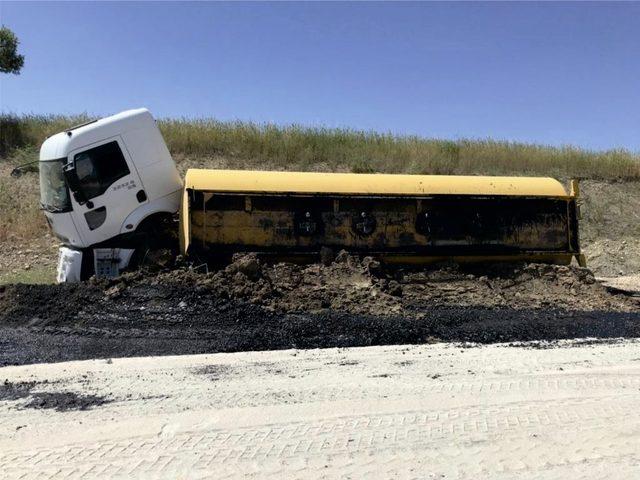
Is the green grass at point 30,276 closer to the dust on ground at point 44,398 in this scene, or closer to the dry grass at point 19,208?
the dry grass at point 19,208

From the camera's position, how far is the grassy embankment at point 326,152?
18984mm

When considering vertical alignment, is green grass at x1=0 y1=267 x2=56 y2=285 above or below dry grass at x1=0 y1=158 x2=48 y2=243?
below

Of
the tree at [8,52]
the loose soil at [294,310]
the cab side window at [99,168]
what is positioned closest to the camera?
the loose soil at [294,310]

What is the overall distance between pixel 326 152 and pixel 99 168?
39.1ft

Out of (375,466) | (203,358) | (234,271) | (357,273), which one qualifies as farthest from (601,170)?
(375,466)

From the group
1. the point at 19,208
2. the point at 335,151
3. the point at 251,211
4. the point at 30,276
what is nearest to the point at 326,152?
the point at 335,151

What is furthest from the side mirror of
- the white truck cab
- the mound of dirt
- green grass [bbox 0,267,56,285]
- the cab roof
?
green grass [bbox 0,267,56,285]

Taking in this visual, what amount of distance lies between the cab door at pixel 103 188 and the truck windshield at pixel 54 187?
158 mm

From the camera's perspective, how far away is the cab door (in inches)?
339

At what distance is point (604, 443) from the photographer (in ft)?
12.2

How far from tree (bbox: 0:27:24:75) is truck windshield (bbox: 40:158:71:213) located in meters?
12.4

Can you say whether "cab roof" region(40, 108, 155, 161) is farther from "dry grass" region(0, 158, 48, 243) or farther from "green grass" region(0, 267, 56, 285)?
"dry grass" region(0, 158, 48, 243)

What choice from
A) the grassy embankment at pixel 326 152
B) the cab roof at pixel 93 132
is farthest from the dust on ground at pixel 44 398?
the grassy embankment at pixel 326 152

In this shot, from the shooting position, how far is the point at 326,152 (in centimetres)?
1989
